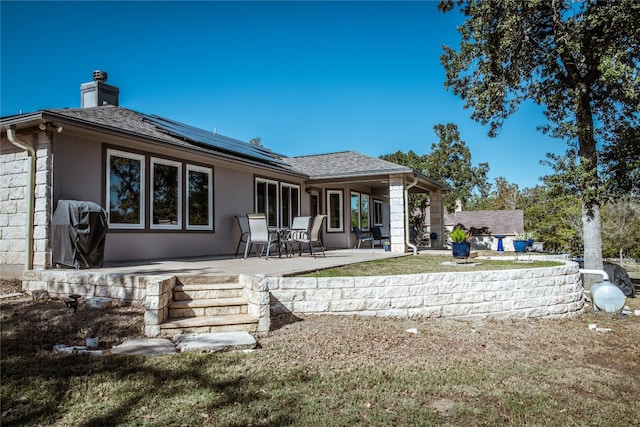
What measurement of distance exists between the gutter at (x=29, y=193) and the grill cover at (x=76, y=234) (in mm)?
364

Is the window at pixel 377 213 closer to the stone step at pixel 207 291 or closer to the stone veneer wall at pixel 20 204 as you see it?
the stone step at pixel 207 291

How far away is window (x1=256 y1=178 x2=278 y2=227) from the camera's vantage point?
12.0 meters

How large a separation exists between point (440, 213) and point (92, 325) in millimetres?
14888

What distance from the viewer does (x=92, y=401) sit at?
9.84 feet

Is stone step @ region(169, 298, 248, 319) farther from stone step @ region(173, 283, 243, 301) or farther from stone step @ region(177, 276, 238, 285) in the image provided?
stone step @ region(177, 276, 238, 285)

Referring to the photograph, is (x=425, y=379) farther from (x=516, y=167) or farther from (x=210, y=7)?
(x=516, y=167)

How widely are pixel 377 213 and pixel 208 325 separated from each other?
1464 centimetres

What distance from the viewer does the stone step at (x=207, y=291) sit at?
5.27m

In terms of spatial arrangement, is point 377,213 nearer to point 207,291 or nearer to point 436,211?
point 436,211

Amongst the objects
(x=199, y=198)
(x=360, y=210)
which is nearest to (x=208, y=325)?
(x=199, y=198)

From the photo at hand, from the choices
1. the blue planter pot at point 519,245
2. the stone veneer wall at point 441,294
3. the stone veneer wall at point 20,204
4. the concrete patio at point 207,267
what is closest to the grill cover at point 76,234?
the stone veneer wall at point 20,204

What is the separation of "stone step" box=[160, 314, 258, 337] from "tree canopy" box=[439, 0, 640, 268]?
29.5 ft

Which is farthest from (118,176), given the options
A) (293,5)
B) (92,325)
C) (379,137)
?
(379,137)

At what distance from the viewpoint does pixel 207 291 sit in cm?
534
